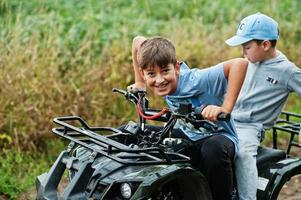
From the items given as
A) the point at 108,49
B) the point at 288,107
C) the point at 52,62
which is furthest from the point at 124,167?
the point at 288,107

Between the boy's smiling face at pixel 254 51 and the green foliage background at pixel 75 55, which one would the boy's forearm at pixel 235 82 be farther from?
the green foliage background at pixel 75 55

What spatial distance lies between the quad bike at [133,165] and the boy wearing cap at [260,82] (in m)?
0.58

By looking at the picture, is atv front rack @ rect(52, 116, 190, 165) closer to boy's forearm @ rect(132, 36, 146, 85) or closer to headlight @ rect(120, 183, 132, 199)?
headlight @ rect(120, 183, 132, 199)

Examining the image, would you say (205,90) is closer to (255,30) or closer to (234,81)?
(234,81)

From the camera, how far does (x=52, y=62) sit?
27.1 feet

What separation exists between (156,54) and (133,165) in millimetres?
774

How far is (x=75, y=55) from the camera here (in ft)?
28.8

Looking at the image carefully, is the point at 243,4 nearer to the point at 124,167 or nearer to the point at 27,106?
the point at 27,106

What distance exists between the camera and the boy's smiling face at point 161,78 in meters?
4.86

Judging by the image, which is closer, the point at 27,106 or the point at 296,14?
the point at 27,106

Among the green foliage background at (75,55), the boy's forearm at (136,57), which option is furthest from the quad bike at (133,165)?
the green foliage background at (75,55)

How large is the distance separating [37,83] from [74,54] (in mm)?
1091

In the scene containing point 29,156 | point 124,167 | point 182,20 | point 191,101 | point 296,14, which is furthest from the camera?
point 296,14

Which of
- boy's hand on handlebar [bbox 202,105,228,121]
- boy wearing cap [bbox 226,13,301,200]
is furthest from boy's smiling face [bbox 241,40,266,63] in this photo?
boy's hand on handlebar [bbox 202,105,228,121]
